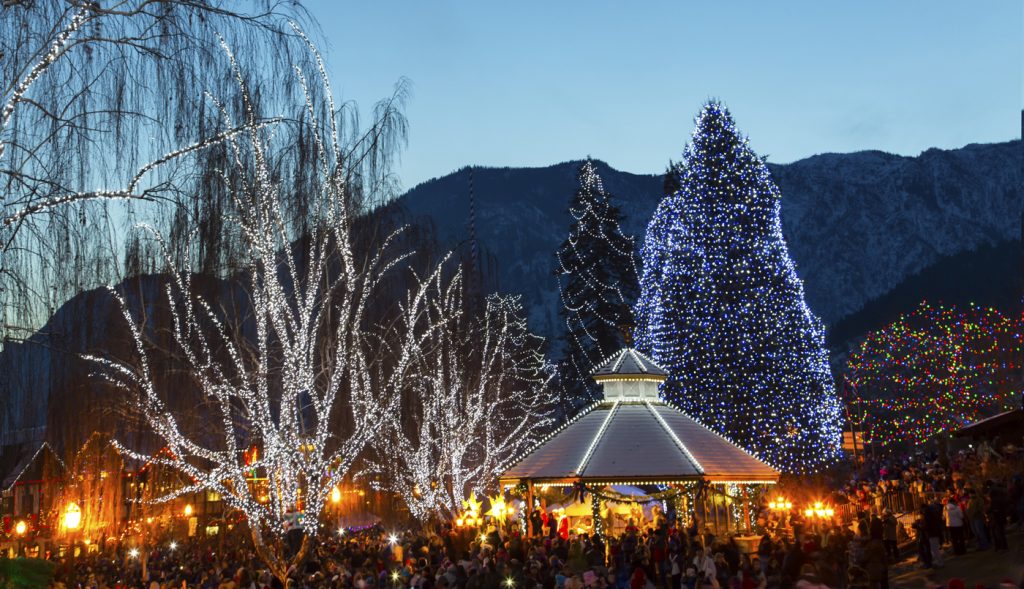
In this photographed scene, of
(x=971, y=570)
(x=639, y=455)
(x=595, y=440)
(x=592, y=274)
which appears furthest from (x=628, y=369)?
(x=592, y=274)

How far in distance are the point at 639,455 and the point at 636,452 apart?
21 centimetres

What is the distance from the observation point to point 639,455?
25.9 m

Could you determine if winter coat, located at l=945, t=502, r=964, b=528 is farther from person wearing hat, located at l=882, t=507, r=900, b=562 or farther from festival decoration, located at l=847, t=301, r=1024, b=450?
festival decoration, located at l=847, t=301, r=1024, b=450

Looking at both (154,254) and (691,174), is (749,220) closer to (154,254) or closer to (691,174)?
(691,174)

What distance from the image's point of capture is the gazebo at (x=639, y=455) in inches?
993

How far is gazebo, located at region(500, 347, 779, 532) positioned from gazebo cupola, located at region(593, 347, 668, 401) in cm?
3

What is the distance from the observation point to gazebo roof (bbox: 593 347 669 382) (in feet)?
96.1

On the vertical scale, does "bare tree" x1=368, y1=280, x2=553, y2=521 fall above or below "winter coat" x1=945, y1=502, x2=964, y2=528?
above

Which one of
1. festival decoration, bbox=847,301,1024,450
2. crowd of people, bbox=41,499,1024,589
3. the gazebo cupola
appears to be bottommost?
crowd of people, bbox=41,499,1024,589

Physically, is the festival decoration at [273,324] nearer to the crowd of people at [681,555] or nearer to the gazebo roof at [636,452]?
the crowd of people at [681,555]

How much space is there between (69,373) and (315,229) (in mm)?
6591

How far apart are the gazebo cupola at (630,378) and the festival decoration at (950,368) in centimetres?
2498

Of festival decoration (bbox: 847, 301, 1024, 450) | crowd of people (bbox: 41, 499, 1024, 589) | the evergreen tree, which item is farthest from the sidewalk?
the evergreen tree

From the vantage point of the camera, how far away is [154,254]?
20031mm
